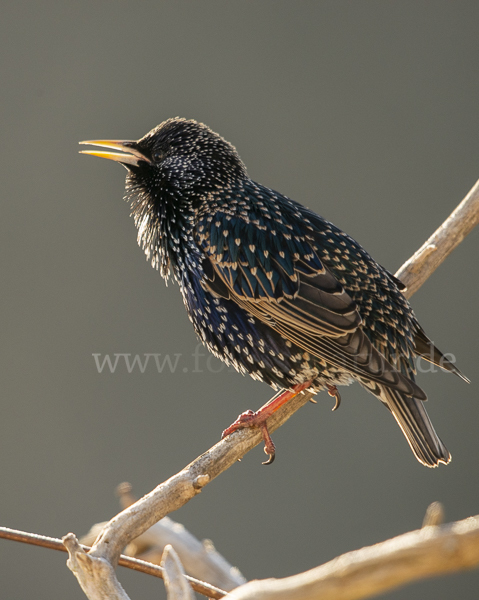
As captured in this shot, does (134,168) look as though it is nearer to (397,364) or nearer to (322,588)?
(397,364)

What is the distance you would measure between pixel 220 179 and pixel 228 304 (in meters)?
0.46

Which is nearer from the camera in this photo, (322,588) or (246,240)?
(322,588)

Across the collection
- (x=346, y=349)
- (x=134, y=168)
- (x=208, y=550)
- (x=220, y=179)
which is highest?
(x=134, y=168)

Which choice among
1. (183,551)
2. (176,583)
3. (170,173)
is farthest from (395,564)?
(170,173)

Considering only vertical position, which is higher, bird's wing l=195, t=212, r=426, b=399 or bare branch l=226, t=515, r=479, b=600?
bird's wing l=195, t=212, r=426, b=399

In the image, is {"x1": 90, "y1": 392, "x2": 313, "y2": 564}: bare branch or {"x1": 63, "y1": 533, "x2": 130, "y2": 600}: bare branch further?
{"x1": 90, "y1": 392, "x2": 313, "y2": 564}: bare branch

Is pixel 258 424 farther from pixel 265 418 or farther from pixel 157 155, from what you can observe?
pixel 157 155

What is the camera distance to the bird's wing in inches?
69.6

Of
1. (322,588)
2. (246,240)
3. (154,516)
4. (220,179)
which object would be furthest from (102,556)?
(220,179)

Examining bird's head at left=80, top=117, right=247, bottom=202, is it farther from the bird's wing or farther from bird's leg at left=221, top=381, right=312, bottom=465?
bird's leg at left=221, top=381, right=312, bottom=465

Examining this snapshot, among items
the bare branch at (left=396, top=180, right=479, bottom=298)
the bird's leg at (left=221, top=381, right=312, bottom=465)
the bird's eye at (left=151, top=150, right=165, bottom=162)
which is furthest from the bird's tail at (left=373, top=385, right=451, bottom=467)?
the bird's eye at (left=151, top=150, right=165, bottom=162)

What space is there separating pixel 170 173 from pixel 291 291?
24.7 inches

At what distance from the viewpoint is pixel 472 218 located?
7.14 ft

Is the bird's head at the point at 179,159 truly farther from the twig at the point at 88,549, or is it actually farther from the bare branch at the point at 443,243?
the twig at the point at 88,549
